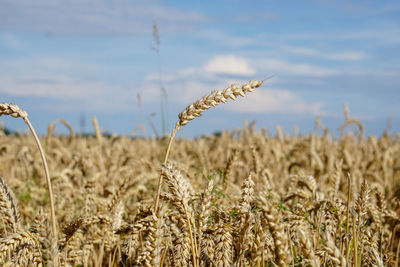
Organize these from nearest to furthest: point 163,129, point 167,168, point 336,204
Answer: point 167,168
point 336,204
point 163,129

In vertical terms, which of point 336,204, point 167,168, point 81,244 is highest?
point 167,168

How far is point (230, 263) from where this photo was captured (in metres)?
2.25

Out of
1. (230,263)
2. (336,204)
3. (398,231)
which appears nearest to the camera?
(230,263)

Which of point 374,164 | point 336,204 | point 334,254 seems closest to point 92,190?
point 336,204

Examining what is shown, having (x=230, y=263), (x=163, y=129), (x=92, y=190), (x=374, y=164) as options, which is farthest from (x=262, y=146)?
(x=230, y=263)

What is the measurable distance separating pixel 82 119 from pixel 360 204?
12432mm

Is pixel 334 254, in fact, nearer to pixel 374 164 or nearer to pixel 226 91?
pixel 226 91

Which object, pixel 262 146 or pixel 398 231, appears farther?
pixel 262 146

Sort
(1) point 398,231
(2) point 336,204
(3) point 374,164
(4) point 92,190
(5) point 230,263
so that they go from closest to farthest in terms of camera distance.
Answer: (5) point 230,263 → (2) point 336,204 → (4) point 92,190 → (1) point 398,231 → (3) point 374,164

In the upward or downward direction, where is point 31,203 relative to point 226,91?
downward

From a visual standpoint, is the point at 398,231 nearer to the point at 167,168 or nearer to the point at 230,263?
the point at 230,263

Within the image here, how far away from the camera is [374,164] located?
8938mm

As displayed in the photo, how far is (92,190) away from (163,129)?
170 centimetres

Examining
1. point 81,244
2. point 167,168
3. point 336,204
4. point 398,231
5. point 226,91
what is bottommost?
point 398,231
